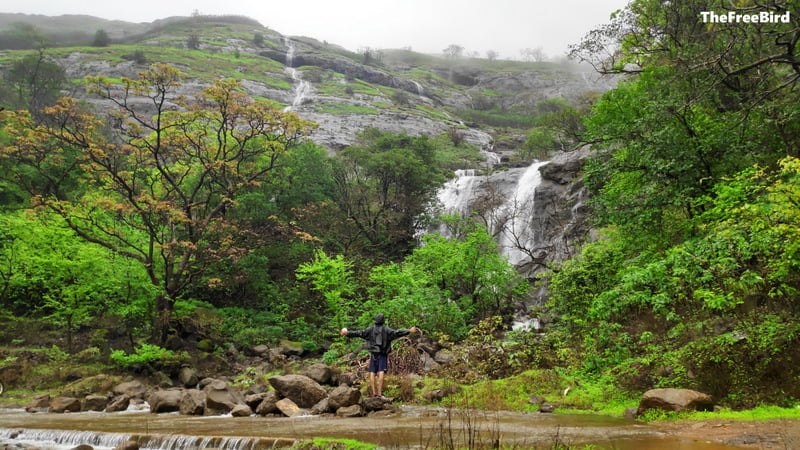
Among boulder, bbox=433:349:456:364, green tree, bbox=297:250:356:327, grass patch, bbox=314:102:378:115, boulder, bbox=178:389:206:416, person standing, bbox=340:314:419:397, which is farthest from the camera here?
grass patch, bbox=314:102:378:115

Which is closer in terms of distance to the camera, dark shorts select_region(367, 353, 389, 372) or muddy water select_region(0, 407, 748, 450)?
muddy water select_region(0, 407, 748, 450)

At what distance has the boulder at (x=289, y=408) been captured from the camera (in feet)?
30.5

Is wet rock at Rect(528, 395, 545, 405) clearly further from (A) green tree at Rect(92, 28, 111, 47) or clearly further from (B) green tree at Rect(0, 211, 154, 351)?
(A) green tree at Rect(92, 28, 111, 47)

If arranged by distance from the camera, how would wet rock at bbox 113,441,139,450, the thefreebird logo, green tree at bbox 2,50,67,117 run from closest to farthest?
wet rock at bbox 113,441,139,450 → the thefreebird logo → green tree at bbox 2,50,67,117

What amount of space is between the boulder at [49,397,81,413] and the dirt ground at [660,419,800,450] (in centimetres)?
1345

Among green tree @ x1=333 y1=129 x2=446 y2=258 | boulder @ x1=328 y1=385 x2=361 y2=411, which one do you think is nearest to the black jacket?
boulder @ x1=328 y1=385 x2=361 y2=411

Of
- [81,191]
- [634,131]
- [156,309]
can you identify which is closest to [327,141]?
[81,191]

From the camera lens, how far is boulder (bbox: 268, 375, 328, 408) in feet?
33.0

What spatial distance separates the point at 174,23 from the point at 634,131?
14186 centimetres

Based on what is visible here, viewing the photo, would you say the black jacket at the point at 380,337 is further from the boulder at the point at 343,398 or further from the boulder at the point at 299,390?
the boulder at the point at 299,390

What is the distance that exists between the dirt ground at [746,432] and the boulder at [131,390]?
13.5 m

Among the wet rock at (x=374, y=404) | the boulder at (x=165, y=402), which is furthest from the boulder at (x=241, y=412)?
the wet rock at (x=374, y=404)

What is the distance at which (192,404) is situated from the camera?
34.3 feet

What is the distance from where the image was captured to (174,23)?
12388cm
